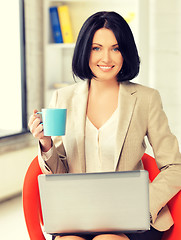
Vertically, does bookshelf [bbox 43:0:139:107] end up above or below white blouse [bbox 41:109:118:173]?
above

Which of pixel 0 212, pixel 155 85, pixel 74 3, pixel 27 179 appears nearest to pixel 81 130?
pixel 27 179

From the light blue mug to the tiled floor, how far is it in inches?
57.6

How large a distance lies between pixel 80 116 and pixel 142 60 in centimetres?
197

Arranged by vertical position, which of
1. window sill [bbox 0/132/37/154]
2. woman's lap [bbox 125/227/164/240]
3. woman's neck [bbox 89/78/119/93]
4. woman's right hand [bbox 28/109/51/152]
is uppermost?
woman's neck [bbox 89/78/119/93]

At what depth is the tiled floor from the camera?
2656mm

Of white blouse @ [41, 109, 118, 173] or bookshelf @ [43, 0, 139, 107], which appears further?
bookshelf @ [43, 0, 139, 107]

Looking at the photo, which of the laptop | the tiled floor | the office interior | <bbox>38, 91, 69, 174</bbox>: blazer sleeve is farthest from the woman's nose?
the office interior

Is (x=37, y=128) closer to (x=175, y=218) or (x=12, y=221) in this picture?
(x=175, y=218)

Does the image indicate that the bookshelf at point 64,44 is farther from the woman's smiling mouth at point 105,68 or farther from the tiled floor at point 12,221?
the woman's smiling mouth at point 105,68

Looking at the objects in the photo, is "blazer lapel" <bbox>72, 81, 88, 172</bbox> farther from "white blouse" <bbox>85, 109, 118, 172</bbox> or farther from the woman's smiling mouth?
the woman's smiling mouth

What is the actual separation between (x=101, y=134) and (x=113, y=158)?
0.10m

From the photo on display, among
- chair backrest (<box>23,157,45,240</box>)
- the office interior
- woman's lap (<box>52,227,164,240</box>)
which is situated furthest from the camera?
the office interior

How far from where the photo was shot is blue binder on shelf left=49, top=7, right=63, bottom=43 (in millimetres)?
3494

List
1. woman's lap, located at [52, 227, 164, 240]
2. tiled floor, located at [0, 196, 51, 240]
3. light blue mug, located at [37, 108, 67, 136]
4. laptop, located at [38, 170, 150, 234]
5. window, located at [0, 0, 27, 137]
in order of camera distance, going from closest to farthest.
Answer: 1. laptop, located at [38, 170, 150, 234]
2. light blue mug, located at [37, 108, 67, 136]
3. woman's lap, located at [52, 227, 164, 240]
4. tiled floor, located at [0, 196, 51, 240]
5. window, located at [0, 0, 27, 137]
